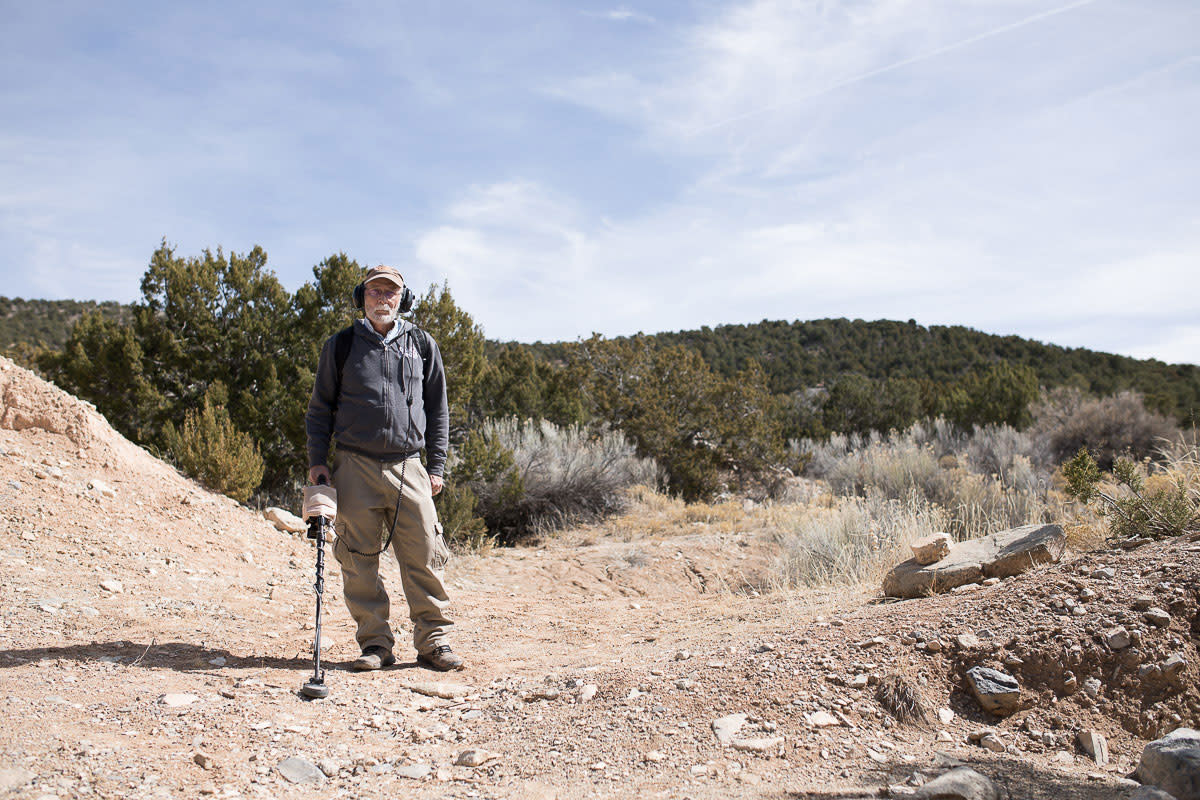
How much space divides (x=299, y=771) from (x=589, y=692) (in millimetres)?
1348

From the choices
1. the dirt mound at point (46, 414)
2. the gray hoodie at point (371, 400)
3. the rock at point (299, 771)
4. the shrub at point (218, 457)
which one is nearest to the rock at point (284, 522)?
the shrub at point (218, 457)

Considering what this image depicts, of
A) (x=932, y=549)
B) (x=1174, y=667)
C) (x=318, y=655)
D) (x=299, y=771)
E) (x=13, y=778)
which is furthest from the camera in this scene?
(x=932, y=549)

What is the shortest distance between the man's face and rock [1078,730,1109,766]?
12.5 ft

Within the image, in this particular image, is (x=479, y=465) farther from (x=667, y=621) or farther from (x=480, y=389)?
(x=667, y=621)

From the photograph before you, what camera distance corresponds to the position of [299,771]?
297cm

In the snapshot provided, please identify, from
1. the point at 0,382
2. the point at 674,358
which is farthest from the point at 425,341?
the point at 674,358

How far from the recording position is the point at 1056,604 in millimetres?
3869

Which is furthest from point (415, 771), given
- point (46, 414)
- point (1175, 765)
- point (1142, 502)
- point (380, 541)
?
point (46, 414)

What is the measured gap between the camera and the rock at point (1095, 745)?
310 cm

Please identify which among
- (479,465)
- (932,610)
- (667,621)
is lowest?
(667,621)

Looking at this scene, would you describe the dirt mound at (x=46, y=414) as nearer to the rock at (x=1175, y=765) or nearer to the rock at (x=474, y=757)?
the rock at (x=474, y=757)

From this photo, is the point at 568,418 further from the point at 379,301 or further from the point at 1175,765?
the point at 1175,765

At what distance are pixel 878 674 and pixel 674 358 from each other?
477 inches

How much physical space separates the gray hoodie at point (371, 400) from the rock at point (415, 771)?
1.72m
